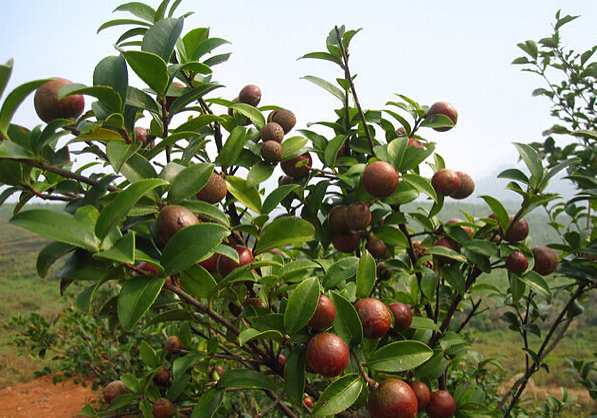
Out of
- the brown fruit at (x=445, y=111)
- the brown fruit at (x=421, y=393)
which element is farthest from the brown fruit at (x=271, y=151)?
the brown fruit at (x=421, y=393)

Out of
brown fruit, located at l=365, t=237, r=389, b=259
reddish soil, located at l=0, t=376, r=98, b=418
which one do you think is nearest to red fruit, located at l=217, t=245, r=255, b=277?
brown fruit, located at l=365, t=237, r=389, b=259

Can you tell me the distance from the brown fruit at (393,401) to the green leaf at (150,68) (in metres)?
0.68

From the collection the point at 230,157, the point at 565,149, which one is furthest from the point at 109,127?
Result: the point at 565,149

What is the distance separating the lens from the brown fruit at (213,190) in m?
0.80

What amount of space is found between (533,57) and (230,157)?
7.73ft

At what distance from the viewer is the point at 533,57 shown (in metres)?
2.44

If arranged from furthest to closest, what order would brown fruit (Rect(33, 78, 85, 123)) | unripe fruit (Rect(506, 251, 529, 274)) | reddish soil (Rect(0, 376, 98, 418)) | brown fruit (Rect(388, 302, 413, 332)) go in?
reddish soil (Rect(0, 376, 98, 418))
unripe fruit (Rect(506, 251, 529, 274))
brown fruit (Rect(388, 302, 413, 332))
brown fruit (Rect(33, 78, 85, 123))

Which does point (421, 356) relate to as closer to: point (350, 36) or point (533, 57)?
point (350, 36)

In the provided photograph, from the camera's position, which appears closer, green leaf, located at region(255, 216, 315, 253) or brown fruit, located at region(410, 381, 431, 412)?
green leaf, located at region(255, 216, 315, 253)

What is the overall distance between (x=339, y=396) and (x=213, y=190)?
1.47ft

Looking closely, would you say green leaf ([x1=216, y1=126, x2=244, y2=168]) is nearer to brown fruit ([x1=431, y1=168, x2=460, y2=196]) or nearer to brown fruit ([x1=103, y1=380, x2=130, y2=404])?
brown fruit ([x1=431, y1=168, x2=460, y2=196])

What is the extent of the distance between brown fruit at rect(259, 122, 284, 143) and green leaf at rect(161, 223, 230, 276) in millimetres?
434

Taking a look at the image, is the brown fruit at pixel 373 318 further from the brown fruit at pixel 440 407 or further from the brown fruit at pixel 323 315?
the brown fruit at pixel 440 407

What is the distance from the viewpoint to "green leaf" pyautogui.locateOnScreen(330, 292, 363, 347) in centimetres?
73
